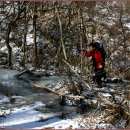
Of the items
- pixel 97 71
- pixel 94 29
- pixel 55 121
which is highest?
pixel 94 29

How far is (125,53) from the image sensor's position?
17969mm

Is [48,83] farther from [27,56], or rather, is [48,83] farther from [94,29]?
[94,29]

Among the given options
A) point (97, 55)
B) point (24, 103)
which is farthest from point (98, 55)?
point (24, 103)

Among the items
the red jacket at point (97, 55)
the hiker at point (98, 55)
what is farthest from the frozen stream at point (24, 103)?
the red jacket at point (97, 55)

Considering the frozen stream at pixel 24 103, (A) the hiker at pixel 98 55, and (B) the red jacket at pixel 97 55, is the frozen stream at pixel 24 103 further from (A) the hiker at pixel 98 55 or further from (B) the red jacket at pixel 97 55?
(B) the red jacket at pixel 97 55

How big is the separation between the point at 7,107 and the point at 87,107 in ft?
6.37

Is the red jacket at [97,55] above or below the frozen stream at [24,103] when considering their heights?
above

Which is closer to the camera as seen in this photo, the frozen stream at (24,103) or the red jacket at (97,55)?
the frozen stream at (24,103)

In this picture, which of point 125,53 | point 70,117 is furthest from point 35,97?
point 125,53

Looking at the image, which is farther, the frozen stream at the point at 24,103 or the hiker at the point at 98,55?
the hiker at the point at 98,55

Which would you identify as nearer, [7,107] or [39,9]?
[7,107]

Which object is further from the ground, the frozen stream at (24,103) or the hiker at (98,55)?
the hiker at (98,55)

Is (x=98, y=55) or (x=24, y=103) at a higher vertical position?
(x=98, y=55)

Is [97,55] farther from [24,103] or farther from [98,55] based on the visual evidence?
[24,103]
